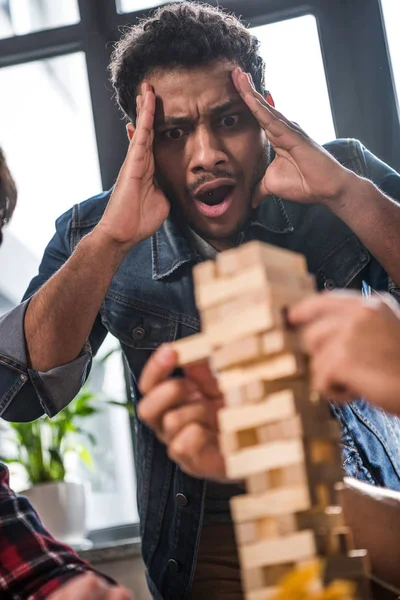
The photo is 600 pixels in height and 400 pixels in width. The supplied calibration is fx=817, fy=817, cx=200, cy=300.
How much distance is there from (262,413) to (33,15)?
9.59 feet

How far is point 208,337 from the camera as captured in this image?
0.74 metres

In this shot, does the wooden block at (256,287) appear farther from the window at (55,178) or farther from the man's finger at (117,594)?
the window at (55,178)

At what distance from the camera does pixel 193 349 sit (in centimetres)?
77

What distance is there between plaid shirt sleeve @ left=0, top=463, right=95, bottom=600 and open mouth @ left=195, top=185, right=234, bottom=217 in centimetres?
85

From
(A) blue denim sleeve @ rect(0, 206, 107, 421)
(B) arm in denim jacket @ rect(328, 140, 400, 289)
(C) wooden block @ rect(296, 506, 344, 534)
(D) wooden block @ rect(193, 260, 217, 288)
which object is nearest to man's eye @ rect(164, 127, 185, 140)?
(B) arm in denim jacket @ rect(328, 140, 400, 289)

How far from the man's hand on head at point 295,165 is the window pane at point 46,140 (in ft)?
4.96

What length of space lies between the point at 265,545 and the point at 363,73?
2486mm

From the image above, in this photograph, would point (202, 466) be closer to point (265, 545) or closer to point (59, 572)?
point (265, 545)

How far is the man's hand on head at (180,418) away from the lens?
2.69 feet

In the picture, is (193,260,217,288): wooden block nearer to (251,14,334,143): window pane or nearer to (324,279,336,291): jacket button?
(324,279,336,291): jacket button

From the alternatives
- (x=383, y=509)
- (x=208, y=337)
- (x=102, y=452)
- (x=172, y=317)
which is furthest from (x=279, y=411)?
(x=102, y=452)

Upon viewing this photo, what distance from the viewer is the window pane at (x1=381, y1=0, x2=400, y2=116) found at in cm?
292

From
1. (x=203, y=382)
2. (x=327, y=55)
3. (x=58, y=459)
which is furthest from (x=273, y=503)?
(x=327, y=55)

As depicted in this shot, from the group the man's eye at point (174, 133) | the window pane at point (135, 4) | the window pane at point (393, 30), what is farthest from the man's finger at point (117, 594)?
the window pane at point (135, 4)
